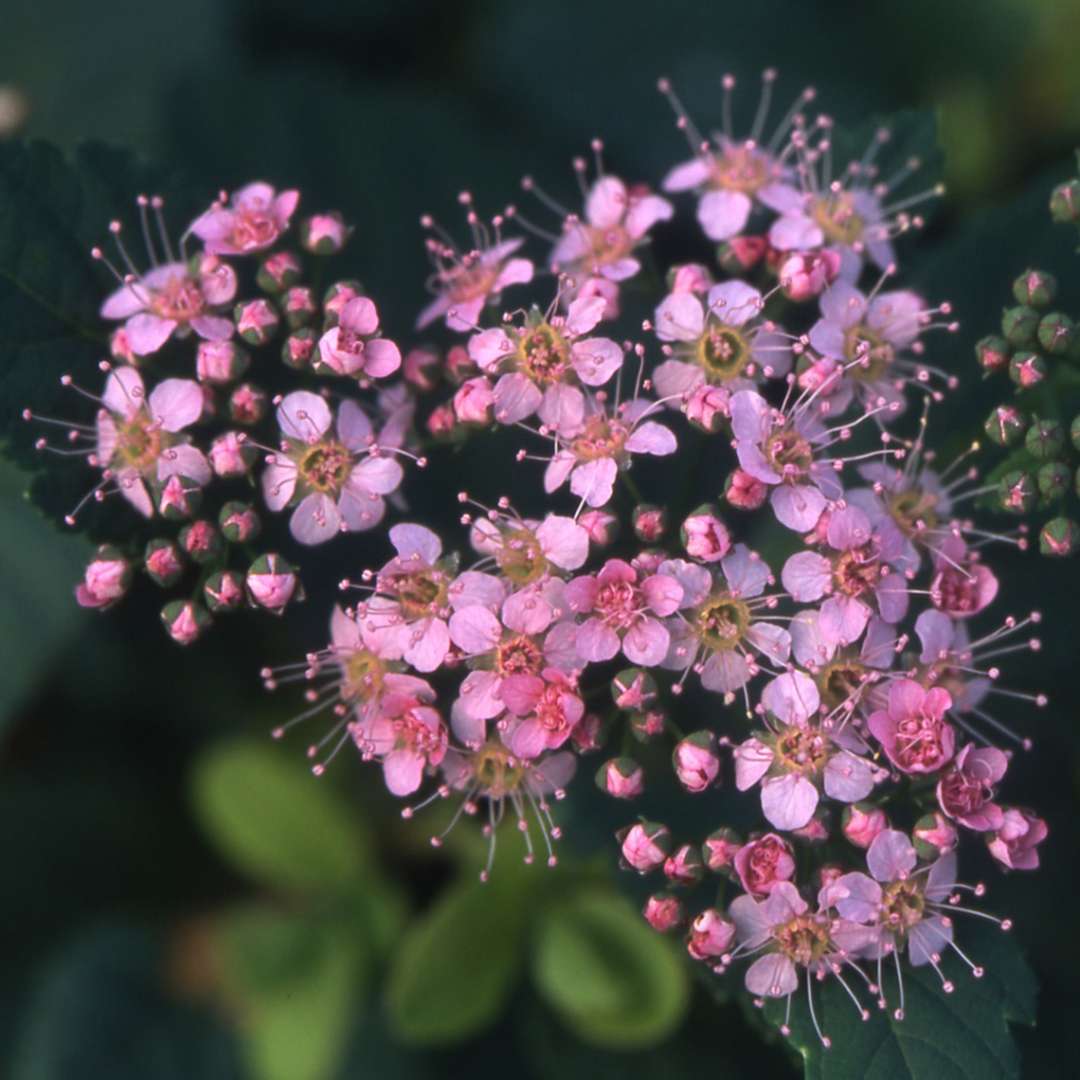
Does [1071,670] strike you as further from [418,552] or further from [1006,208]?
[418,552]

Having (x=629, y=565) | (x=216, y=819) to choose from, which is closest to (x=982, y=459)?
(x=629, y=565)

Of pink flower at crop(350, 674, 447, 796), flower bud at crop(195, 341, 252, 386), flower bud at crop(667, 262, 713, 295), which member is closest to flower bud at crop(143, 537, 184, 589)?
flower bud at crop(195, 341, 252, 386)

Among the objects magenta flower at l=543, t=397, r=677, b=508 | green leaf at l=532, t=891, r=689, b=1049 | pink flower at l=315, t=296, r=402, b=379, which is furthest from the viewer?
green leaf at l=532, t=891, r=689, b=1049

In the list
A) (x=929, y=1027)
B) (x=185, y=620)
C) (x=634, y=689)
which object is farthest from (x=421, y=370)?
(x=929, y=1027)

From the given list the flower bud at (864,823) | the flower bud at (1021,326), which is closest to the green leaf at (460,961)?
the flower bud at (864,823)

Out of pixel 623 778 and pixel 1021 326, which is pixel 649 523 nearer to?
pixel 623 778

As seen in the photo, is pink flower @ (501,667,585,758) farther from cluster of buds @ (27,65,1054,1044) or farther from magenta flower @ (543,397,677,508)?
magenta flower @ (543,397,677,508)
